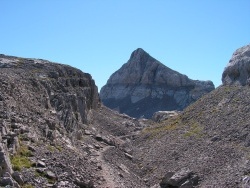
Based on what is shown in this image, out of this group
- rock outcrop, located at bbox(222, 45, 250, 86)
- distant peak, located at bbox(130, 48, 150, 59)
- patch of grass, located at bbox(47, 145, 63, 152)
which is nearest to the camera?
patch of grass, located at bbox(47, 145, 63, 152)

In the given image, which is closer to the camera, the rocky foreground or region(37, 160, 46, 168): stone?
region(37, 160, 46, 168): stone

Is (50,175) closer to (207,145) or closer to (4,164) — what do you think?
(4,164)

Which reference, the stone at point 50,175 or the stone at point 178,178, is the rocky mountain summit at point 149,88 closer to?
the stone at point 178,178

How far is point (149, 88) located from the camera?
7023 inches

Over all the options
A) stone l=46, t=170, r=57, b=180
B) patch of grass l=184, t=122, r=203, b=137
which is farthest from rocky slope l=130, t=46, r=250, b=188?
stone l=46, t=170, r=57, b=180

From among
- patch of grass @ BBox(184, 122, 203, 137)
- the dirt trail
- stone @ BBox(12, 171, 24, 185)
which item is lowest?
the dirt trail

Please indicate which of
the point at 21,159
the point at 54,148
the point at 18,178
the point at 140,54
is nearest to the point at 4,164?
the point at 18,178

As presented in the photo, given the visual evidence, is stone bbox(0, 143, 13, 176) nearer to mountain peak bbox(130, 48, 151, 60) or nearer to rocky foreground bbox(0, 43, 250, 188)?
rocky foreground bbox(0, 43, 250, 188)

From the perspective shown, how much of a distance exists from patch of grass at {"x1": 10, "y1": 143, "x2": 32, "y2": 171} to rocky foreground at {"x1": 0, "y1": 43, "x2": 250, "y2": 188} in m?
0.06

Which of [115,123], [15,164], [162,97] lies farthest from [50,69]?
[162,97]

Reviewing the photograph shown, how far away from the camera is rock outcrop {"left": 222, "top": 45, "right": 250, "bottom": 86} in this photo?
5838 cm

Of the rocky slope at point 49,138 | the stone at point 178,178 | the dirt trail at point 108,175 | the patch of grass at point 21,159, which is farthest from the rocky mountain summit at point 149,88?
the patch of grass at point 21,159

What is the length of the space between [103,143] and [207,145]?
61.4 ft

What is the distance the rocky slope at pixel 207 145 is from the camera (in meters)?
33.2
